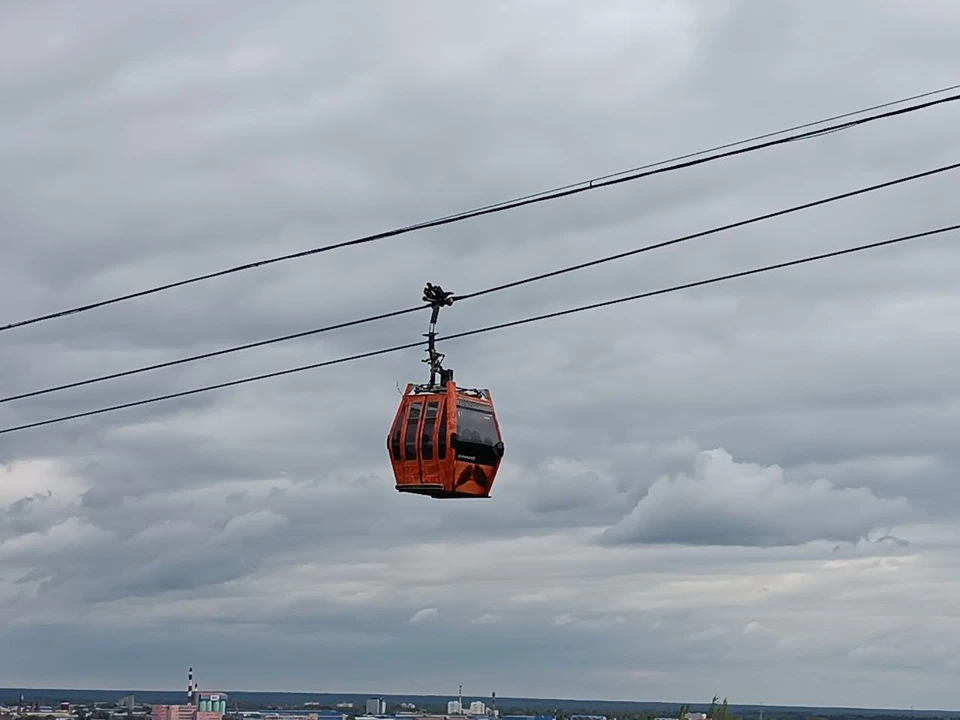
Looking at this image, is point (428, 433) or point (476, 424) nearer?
point (428, 433)

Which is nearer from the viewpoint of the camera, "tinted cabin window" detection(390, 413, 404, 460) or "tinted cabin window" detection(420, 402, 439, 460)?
"tinted cabin window" detection(420, 402, 439, 460)

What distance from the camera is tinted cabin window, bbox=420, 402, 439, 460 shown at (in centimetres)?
4550

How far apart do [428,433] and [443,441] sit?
63 centimetres

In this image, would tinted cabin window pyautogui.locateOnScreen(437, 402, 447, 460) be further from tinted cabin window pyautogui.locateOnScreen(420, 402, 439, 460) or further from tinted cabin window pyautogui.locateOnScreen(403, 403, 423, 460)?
tinted cabin window pyautogui.locateOnScreen(403, 403, 423, 460)

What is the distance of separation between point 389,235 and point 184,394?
40.1 ft

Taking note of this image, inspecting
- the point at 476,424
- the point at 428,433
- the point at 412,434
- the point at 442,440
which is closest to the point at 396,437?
the point at 412,434

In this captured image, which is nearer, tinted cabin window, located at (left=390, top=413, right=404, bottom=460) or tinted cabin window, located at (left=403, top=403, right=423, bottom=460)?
tinted cabin window, located at (left=403, top=403, right=423, bottom=460)

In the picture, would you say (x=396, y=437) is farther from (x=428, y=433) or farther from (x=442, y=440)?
(x=442, y=440)

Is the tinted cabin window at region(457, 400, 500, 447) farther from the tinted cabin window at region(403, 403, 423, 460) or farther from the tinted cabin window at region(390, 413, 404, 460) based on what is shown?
the tinted cabin window at region(390, 413, 404, 460)

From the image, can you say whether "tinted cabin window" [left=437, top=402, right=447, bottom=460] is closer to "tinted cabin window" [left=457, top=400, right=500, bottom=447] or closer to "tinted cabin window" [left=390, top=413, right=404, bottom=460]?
"tinted cabin window" [left=457, top=400, right=500, bottom=447]

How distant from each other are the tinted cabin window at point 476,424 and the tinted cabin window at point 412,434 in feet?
4.48

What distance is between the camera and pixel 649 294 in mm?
38750

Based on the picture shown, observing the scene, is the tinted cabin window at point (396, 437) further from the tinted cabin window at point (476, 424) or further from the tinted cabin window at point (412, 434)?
the tinted cabin window at point (476, 424)

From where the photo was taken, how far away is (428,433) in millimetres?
45594
